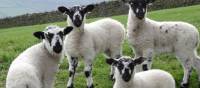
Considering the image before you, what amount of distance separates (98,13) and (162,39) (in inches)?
1310

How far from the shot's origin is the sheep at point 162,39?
14969 millimetres

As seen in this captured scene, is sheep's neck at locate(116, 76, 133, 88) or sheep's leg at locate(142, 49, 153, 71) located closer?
sheep's neck at locate(116, 76, 133, 88)

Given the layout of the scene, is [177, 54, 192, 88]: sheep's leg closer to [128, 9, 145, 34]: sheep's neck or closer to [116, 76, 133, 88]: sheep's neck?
[128, 9, 145, 34]: sheep's neck

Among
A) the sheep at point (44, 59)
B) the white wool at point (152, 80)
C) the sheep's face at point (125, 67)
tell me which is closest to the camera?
the sheep at point (44, 59)

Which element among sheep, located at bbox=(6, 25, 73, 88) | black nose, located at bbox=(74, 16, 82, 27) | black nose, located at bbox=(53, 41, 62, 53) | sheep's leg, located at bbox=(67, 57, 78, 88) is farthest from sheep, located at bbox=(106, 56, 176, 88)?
sheep's leg, located at bbox=(67, 57, 78, 88)

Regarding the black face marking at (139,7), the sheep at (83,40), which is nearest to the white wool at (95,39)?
the sheep at (83,40)

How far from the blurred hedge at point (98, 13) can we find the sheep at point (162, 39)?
31.4m

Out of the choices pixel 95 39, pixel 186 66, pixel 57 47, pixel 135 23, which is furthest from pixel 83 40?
pixel 186 66

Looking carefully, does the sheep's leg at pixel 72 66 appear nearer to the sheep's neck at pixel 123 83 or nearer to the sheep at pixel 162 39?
the sheep at pixel 162 39

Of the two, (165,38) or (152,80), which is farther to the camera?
(165,38)

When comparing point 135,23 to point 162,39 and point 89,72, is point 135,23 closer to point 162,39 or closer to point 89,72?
point 162,39

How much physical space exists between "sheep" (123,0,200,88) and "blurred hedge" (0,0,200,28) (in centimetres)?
3143

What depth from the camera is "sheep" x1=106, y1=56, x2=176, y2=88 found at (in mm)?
11469

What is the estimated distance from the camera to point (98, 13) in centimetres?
4825
